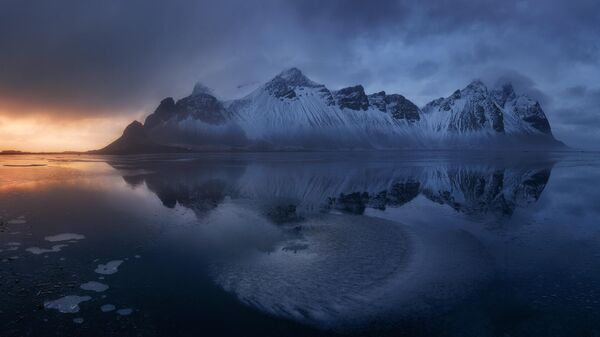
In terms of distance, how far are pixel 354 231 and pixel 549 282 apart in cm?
1237

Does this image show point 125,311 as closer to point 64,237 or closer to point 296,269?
point 296,269

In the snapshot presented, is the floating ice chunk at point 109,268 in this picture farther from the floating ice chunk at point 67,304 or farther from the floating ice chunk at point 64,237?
the floating ice chunk at point 64,237

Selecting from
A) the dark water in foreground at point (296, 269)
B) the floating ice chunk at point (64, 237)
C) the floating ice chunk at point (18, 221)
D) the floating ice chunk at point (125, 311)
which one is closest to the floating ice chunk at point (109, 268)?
the dark water in foreground at point (296, 269)

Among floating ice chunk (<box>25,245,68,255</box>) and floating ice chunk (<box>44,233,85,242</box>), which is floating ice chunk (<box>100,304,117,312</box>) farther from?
floating ice chunk (<box>44,233,85,242</box>)

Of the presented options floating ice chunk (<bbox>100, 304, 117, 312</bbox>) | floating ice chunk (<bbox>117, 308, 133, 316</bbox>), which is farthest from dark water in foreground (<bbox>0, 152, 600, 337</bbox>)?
floating ice chunk (<bbox>117, 308, 133, 316</bbox>)

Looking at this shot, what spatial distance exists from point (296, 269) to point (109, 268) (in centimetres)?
916

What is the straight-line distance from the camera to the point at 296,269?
20250mm

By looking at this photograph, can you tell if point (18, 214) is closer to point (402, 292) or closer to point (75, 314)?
point (75, 314)

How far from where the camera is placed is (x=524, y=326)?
1465cm

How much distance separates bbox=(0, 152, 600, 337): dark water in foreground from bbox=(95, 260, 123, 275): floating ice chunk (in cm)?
13

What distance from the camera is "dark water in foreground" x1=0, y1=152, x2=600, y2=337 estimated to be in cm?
1482

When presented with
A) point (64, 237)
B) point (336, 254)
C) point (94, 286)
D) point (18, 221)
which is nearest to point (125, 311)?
point (94, 286)

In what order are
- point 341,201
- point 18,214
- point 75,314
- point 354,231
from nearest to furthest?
point 75,314 < point 354,231 < point 18,214 < point 341,201

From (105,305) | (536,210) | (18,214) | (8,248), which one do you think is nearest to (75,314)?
(105,305)
